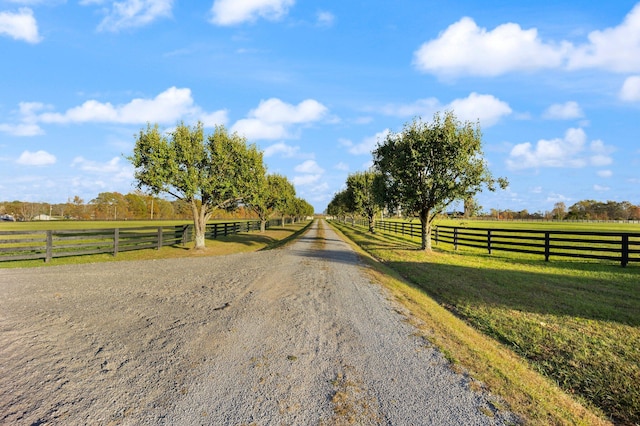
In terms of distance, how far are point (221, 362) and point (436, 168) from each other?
695 inches

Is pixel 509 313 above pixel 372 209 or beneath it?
beneath

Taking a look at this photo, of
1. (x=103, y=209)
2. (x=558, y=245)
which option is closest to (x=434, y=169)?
(x=558, y=245)

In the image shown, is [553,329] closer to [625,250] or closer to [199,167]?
[625,250]

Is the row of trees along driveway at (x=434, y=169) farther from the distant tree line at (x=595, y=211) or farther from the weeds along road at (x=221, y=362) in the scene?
the distant tree line at (x=595, y=211)

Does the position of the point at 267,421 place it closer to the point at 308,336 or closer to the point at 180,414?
the point at 180,414

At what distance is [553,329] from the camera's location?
6152 millimetres

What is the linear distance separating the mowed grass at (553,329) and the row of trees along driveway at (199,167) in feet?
47.3

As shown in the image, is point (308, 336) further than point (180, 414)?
Yes

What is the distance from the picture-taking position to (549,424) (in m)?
3.22

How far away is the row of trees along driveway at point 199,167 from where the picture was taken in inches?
770

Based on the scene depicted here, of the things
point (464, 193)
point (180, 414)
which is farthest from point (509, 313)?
point (464, 193)

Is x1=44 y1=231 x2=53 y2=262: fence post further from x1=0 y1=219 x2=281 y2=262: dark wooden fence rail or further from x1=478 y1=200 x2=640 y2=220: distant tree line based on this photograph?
x1=478 y1=200 x2=640 y2=220: distant tree line

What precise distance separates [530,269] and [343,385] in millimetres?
12437

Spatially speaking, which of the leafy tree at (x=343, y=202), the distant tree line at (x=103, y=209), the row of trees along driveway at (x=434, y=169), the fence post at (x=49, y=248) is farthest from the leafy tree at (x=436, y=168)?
the distant tree line at (x=103, y=209)
